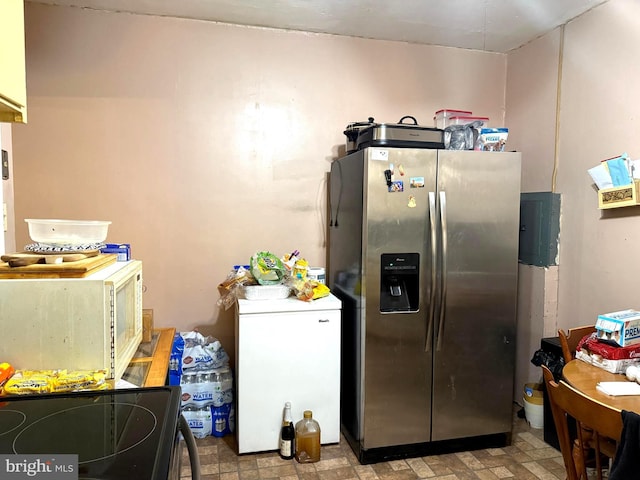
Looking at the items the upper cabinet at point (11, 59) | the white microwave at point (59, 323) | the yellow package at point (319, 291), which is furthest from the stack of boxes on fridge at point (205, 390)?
the upper cabinet at point (11, 59)

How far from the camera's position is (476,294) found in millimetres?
2492

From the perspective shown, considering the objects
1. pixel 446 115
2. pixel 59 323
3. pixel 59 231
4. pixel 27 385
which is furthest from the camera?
pixel 446 115

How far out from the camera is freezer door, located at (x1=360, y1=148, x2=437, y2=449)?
2338 millimetres

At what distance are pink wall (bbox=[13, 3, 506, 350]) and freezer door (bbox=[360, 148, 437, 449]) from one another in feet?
2.52

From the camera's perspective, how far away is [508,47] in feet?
10.3

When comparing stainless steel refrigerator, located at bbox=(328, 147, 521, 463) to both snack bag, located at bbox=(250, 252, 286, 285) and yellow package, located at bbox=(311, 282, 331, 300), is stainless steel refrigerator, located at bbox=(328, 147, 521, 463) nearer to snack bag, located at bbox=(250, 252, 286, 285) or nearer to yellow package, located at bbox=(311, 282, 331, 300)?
yellow package, located at bbox=(311, 282, 331, 300)

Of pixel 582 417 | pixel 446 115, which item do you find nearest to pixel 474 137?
pixel 446 115

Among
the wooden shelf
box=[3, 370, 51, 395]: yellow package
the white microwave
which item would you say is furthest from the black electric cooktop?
the wooden shelf

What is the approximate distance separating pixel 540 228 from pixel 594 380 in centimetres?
139

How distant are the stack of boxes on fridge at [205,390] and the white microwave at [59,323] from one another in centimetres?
120

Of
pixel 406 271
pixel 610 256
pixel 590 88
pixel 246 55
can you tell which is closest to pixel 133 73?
pixel 246 55

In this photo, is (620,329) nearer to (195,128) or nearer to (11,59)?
(11,59)

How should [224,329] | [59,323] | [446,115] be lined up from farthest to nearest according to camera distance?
[224,329] < [446,115] < [59,323]

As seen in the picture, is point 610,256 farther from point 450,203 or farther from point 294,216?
point 294,216
